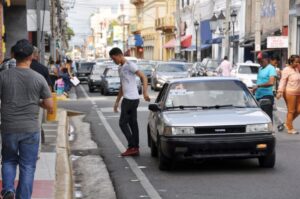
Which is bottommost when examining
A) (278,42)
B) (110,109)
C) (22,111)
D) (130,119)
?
(110,109)

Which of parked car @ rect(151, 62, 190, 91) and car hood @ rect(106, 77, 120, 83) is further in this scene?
parked car @ rect(151, 62, 190, 91)

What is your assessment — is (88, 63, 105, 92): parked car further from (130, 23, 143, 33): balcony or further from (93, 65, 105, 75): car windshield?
(130, 23, 143, 33): balcony

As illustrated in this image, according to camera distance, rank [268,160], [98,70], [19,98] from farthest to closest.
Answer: [98,70] → [268,160] → [19,98]

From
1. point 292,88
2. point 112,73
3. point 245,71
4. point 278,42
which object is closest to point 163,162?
point 292,88

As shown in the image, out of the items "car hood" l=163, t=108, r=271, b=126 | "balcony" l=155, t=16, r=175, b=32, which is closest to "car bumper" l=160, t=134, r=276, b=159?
"car hood" l=163, t=108, r=271, b=126

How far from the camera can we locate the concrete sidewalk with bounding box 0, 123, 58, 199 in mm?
8352

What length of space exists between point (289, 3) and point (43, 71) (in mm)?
32300

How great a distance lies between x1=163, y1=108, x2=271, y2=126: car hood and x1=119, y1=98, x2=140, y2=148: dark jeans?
136 centimetres

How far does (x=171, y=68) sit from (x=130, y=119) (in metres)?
25.7

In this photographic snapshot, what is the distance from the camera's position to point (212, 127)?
9.84 metres

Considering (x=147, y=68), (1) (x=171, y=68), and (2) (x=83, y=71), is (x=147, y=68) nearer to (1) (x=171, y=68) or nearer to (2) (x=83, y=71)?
(2) (x=83, y=71)

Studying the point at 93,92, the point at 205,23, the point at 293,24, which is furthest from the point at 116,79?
the point at 205,23

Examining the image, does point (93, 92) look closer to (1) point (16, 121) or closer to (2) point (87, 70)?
(2) point (87, 70)

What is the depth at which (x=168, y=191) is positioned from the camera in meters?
9.02
